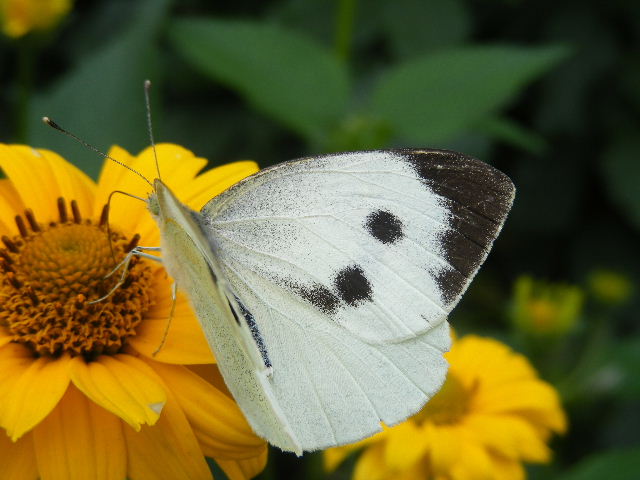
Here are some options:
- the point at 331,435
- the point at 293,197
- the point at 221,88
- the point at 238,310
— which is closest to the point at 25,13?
the point at 221,88

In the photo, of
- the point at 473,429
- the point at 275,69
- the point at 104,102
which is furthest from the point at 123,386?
the point at 275,69

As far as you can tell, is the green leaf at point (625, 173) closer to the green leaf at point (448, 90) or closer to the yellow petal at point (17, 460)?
the green leaf at point (448, 90)

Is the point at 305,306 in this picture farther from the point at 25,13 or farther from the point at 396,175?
the point at 25,13

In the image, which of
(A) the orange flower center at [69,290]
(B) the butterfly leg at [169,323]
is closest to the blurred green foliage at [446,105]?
(A) the orange flower center at [69,290]

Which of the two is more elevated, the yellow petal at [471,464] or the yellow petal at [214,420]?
the yellow petal at [214,420]

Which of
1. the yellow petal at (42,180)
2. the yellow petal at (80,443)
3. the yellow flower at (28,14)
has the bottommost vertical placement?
the yellow petal at (80,443)
